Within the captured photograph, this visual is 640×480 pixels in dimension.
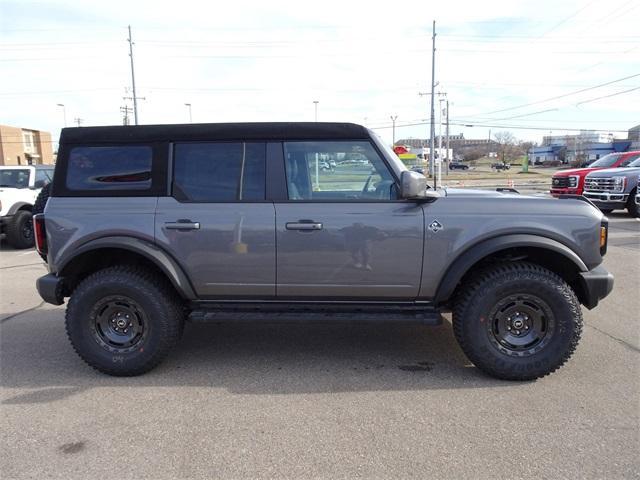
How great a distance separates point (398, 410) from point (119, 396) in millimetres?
2025

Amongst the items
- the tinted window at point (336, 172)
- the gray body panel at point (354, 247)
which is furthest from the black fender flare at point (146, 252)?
the tinted window at point (336, 172)

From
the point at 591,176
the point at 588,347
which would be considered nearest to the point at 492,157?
the point at 591,176

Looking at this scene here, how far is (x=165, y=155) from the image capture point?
147 inches

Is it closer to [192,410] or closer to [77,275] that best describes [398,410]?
[192,410]

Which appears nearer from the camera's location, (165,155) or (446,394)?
(446,394)

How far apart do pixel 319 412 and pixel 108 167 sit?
8.30ft

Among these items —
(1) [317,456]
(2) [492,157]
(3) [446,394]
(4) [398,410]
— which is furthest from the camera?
(2) [492,157]

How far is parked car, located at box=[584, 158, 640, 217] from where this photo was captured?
1267 cm

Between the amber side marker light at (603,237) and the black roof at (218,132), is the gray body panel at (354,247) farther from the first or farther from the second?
the amber side marker light at (603,237)

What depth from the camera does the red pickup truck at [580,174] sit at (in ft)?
48.0

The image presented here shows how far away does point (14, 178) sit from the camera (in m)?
10.8

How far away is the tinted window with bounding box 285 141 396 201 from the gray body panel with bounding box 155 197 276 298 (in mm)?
343

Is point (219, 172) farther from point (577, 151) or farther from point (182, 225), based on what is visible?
point (577, 151)

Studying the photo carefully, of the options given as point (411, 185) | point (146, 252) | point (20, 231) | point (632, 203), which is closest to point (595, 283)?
A: point (411, 185)
